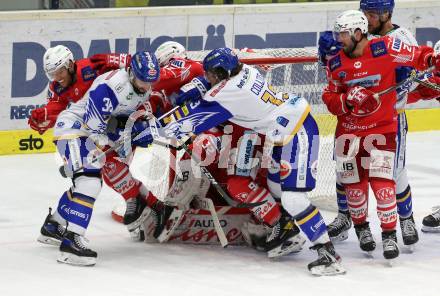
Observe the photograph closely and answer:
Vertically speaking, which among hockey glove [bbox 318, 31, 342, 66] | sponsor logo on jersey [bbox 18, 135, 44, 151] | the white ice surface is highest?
hockey glove [bbox 318, 31, 342, 66]

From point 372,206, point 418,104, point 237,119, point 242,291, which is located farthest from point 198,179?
point 418,104

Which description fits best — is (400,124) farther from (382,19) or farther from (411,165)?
(411,165)

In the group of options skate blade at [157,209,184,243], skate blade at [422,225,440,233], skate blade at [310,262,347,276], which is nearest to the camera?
skate blade at [310,262,347,276]

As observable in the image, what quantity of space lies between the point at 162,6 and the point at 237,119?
3.37 meters

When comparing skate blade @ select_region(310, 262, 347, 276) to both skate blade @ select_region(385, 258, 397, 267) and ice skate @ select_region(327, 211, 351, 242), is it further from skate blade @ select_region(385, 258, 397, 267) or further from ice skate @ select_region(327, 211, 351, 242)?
ice skate @ select_region(327, 211, 351, 242)

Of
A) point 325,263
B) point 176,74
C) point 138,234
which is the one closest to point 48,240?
point 138,234

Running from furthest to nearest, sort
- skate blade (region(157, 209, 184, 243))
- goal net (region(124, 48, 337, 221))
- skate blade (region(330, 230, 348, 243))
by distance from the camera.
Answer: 1. goal net (region(124, 48, 337, 221))
2. skate blade (region(330, 230, 348, 243))
3. skate blade (region(157, 209, 184, 243))

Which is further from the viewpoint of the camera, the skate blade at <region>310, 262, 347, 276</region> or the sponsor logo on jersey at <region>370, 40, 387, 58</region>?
the sponsor logo on jersey at <region>370, 40, 387, 58</region>

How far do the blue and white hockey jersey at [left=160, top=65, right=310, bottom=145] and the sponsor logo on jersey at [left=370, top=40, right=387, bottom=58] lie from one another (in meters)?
0.45

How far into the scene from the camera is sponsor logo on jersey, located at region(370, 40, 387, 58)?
6031 mm

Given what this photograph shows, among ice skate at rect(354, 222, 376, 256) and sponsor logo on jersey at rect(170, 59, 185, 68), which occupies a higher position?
sponsor logo on jersey at rect(170, 59, 185, 68)

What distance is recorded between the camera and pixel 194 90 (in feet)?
20.0

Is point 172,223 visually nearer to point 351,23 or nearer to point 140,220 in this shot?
point 140,220

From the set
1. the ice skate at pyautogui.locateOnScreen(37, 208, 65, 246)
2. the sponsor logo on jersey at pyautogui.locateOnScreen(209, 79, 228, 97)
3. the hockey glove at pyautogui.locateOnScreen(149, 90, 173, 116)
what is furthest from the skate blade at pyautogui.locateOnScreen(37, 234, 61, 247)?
the sponsor logo on jersey at pyautogui.locateOnScreen(209, 79, 228, 97)
